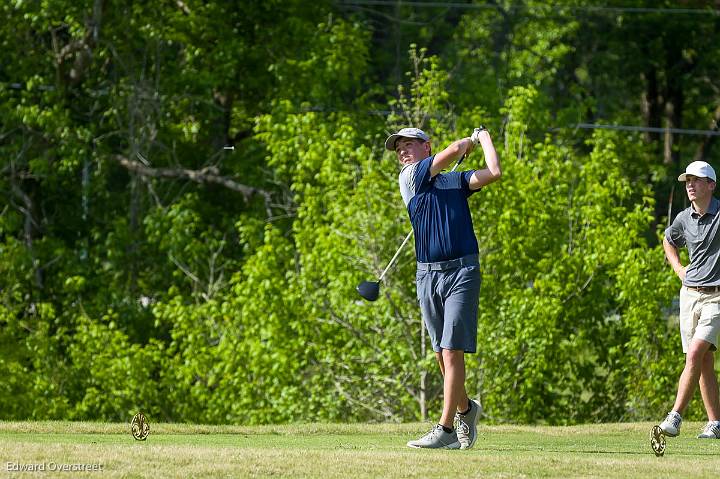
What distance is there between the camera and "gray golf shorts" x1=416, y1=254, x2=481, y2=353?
8039mm

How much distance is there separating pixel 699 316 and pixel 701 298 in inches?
4.8

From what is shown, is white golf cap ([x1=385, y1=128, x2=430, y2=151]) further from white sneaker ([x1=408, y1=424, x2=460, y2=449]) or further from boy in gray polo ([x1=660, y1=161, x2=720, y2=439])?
boy in gray polo ([x1=660, y1=161, x2=720, y2=439])

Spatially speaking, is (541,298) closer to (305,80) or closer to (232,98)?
(305,80)

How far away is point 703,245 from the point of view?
9.34 meters

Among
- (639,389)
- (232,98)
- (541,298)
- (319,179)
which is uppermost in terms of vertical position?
(232,98)

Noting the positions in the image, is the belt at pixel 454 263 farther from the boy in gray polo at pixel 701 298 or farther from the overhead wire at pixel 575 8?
the overhead wire at pixel 575 8

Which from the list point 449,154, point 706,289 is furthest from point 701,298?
point 449,154

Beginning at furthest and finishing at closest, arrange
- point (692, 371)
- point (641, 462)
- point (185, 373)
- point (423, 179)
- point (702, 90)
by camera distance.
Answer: point (702, 90), point (185, 373), point (692, 371), point (423, 179), point (641, 462)

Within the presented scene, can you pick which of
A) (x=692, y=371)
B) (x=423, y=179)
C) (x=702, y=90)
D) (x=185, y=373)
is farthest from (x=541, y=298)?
(x=702, y=90)

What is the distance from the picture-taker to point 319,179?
1769 centimetres

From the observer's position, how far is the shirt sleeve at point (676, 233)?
9633mm

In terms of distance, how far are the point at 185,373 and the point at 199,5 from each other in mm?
6839

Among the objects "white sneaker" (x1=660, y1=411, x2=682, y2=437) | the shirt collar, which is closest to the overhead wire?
the shirt collar
